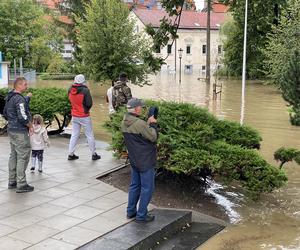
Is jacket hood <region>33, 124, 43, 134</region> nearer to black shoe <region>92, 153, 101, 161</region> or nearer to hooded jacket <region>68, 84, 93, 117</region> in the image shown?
hooded jacket <region>68, 84, 93, 117</region>

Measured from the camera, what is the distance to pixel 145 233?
614 cm

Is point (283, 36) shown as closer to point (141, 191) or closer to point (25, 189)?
point (25, 189)

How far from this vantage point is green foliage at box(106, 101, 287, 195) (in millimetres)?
7504

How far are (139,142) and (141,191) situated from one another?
0.69 m

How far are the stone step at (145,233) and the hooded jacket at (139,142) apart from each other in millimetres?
769

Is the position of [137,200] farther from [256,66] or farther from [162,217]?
[256,66]

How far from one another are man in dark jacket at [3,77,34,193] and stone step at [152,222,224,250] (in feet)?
8.61

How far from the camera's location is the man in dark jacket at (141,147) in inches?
248

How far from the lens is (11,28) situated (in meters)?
46.8

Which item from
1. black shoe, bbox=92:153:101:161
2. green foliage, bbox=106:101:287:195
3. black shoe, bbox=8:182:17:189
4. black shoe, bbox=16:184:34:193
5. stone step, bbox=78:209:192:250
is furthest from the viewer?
black shoe, bbox=92:153:101:161

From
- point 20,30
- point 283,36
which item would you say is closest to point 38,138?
point 283,36

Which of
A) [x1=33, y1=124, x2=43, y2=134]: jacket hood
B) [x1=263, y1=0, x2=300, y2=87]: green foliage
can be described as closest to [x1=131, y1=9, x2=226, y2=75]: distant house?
[x1=263, y1=0, x2=300, y2=87]: green foliage

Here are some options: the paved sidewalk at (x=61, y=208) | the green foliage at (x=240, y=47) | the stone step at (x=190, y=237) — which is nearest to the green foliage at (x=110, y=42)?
the green foliage at (x=240, y=47)

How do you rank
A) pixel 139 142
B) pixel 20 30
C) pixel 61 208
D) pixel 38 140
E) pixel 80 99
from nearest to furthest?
pixel 139 142
pixel 61 208
pixel 38 140
pixel 80 99
pixel 20 30
